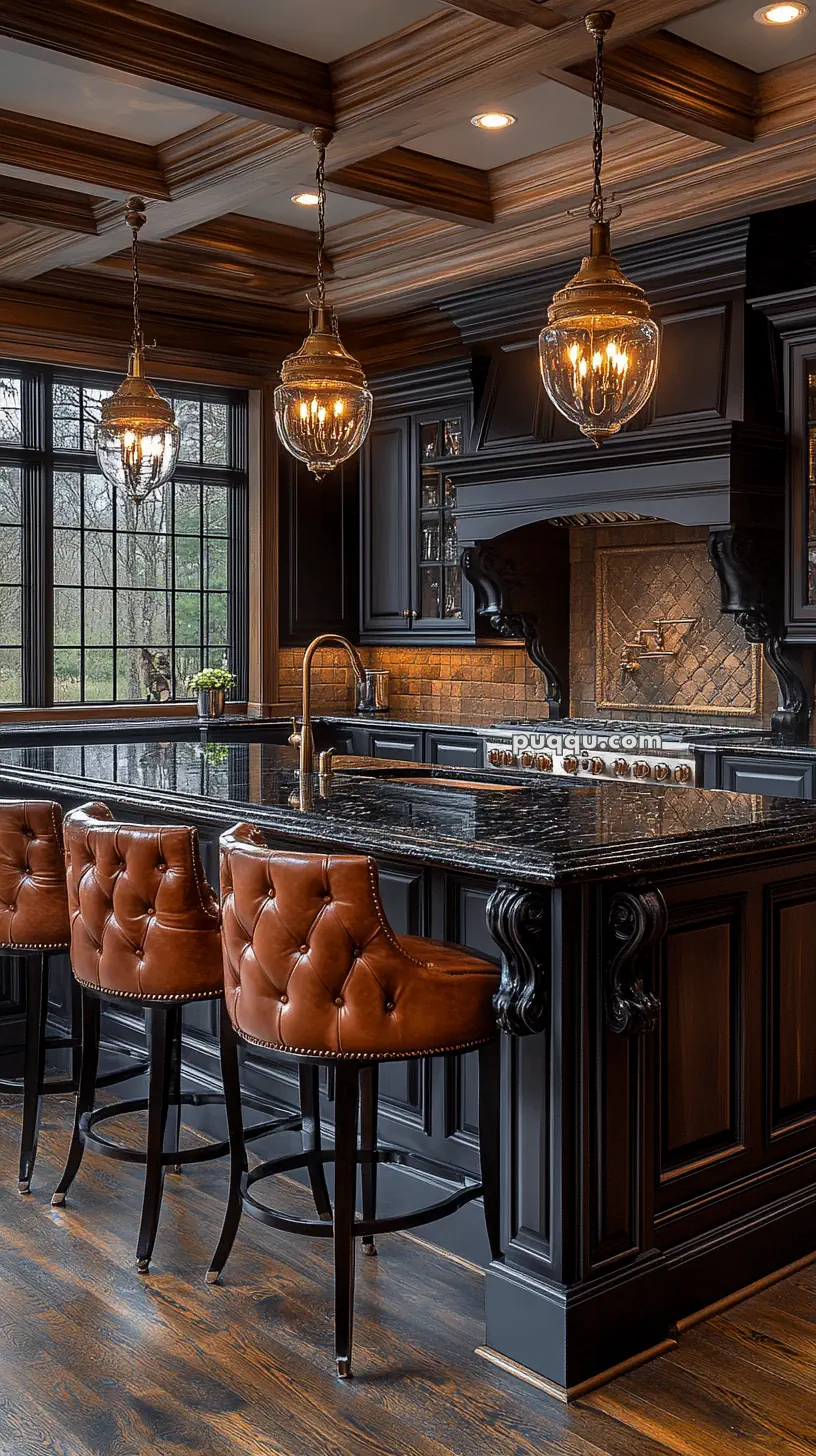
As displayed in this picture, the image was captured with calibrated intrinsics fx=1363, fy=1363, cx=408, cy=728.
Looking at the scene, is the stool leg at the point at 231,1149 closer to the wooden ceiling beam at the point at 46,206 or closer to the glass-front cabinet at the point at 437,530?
the wooden ceiling beam at the point at 46,206

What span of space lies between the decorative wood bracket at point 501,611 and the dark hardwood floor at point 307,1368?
4136 millimetres

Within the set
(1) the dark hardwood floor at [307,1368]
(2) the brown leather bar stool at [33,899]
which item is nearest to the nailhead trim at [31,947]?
(2) the brown leather bar stool at [33,899]

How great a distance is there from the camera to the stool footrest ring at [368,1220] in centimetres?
284

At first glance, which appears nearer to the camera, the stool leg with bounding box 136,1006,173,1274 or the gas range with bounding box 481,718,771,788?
the stool leg with bounding box 136,1006,173,1274

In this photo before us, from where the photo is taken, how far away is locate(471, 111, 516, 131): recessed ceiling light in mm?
4909

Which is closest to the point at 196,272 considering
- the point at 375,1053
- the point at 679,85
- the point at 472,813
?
the point at 679,85

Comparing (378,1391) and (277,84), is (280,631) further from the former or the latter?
(378,1391)

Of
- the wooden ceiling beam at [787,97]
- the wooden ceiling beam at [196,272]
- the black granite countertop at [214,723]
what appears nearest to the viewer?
the wooden ceiling beam at [787,97]

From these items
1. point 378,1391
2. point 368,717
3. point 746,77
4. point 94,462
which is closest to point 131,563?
point 94,462

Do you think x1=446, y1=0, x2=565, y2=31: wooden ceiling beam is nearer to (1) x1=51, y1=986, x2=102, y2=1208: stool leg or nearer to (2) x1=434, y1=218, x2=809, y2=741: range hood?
(2) x1=434, y1=218, x2=809, y2=741: range hood

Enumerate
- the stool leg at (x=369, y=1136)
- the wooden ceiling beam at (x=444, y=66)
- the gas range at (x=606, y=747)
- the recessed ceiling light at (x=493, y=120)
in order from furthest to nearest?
the gas range at (x=606, y=747) < the recessed ceiling light at (x=493, y=120) < the wooden ceiling beam at (x=444, y=66) < the stool leg at (x=369, y=1136)

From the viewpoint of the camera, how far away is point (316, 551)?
7902mm

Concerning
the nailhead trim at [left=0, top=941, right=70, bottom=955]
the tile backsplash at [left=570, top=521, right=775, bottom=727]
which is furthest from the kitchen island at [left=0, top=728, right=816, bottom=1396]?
the tile backsplash at [left=570, top=521, right=775, bottom=727]
